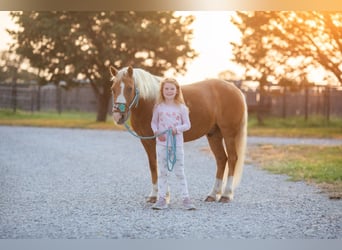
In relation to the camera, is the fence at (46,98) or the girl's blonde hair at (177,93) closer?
the girl's blonde hair at (177,93)

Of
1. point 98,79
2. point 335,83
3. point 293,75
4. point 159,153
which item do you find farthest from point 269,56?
point 159,153

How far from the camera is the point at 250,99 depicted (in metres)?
6.63

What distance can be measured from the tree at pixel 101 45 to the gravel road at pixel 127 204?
1023 mm

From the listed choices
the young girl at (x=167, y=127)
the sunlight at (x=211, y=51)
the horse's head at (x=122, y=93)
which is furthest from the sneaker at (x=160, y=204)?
the sunlight at (x=211, y=51)

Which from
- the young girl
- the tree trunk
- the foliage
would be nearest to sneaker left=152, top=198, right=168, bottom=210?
the young girl

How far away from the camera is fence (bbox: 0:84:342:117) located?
5.80m

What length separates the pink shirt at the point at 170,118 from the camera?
13.5ft

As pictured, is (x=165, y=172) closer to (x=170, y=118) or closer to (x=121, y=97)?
(x=170, y=118)

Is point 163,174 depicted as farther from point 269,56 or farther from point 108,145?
point 108,145

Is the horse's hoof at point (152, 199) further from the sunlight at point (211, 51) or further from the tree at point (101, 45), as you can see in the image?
the tree at point (101, 45)

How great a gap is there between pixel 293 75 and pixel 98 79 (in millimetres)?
2559

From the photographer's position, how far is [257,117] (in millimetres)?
7270

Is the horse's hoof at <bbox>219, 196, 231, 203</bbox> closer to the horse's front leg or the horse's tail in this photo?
the horse's tail

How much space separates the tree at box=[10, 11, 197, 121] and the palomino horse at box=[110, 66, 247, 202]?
2.01 metres
